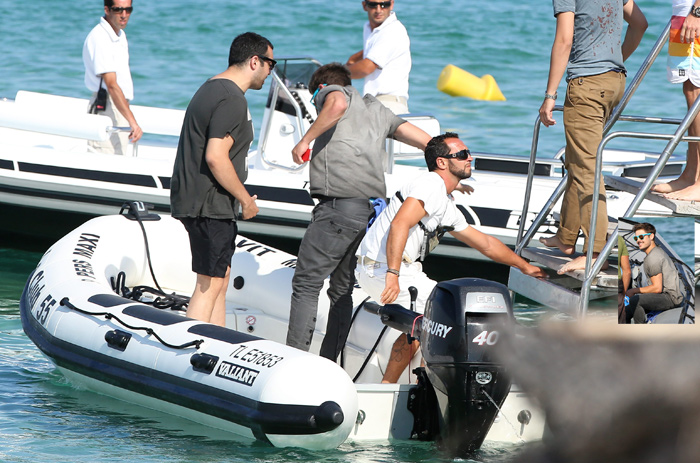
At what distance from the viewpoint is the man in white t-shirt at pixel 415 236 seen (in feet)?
14.6

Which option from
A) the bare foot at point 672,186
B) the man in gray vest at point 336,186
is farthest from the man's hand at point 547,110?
the man in gray vest at point 336,186

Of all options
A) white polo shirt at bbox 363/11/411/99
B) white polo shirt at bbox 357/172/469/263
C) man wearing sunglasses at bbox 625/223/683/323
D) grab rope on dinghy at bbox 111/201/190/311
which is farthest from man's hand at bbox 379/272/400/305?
white polo shirt at bbox 363/11/411/99

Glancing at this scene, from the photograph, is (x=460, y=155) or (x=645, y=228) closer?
(x=645, y=228)

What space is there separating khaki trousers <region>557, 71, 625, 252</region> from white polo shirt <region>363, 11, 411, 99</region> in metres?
3.32

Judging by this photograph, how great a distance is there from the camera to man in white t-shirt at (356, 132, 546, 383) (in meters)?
4.46

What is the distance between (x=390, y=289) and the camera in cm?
446

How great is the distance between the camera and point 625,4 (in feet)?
15.6

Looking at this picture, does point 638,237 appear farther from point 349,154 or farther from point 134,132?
point 134,132

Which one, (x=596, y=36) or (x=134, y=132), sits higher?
(x=596, y=36)

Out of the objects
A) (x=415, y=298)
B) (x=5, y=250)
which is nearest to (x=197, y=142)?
(x=415, y=298)

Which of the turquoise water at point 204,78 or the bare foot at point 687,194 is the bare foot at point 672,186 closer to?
the bare foot at point 687,194

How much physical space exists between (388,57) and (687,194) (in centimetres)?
380

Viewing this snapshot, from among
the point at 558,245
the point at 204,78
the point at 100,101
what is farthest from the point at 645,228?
the point at 204,78

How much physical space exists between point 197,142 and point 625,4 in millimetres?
2108
